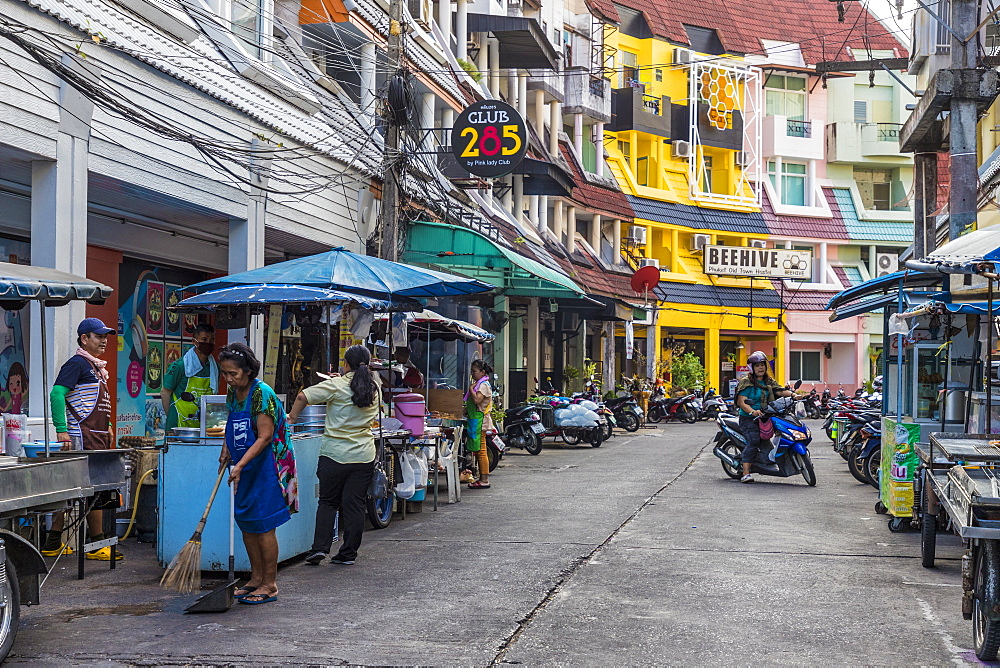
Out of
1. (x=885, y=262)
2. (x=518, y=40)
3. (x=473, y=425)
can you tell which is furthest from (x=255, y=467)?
(x=885, y=262)

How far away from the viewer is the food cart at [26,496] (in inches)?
241

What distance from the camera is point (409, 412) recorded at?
40.0 ft

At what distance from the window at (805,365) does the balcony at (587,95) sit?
57.8 ft

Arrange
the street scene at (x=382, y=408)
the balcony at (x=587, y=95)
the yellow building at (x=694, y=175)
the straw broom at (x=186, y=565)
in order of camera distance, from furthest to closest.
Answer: the yellow building at (x=694, y=175)
the balcony at (x=587, y=95)
the straw broom at (x=186, y=565)
the street scene at (x=382, y=408)

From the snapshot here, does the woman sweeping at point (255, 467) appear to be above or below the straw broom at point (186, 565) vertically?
above

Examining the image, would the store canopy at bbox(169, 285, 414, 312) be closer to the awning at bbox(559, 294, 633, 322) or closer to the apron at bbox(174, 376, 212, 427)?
the apron at bbox(174, 376, 212, 427)

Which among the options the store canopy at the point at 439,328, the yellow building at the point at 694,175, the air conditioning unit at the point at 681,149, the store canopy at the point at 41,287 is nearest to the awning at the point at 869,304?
the store canopy at the point at 439,328

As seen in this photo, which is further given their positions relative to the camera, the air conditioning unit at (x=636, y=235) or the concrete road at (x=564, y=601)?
the air conditioning unit at (x=636, y=235)

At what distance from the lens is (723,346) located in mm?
48625

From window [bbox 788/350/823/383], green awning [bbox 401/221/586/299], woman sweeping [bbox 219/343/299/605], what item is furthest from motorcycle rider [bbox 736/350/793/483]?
window [bbox 788/350/823/383]

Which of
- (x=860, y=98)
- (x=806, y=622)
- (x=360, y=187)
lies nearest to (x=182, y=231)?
(x=360, y=187)

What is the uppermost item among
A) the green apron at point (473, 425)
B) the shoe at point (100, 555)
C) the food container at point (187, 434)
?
the food container at point (187, 434)

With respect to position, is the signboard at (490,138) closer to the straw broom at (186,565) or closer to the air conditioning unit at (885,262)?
the straw broom at (186,565)

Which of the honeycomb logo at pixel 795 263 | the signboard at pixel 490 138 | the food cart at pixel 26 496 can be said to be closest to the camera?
the food cart at pixel 26 496
